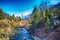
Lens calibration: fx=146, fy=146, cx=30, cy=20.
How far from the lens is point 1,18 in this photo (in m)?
3.88

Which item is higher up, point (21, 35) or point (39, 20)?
point (39, 20)

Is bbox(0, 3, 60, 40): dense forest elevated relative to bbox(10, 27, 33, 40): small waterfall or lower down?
elevated

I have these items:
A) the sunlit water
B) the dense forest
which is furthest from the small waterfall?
the dense forest

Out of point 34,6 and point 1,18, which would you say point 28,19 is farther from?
point 1,18

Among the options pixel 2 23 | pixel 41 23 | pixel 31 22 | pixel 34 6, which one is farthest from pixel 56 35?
pixel 2 23

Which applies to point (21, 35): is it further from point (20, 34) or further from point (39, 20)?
point (39, 20)

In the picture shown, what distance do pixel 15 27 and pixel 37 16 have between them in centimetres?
65

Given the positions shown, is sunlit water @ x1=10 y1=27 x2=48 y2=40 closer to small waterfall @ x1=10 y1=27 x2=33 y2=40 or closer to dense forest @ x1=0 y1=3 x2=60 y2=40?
small waterfall @ x1=10 y1=27 x2=33 y2=40

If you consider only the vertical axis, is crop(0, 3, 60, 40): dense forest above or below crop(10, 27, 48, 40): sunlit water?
above

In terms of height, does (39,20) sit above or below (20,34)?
above

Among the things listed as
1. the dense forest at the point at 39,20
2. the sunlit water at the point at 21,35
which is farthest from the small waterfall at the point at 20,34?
the dense forest at the point at 39,20

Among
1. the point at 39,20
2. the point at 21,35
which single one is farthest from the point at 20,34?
the point at 39,20

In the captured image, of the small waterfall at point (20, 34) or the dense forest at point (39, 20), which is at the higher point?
the dense forest at point (39, 20)

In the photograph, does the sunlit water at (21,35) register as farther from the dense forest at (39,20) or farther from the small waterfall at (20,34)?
the dense forest at (39,20)
